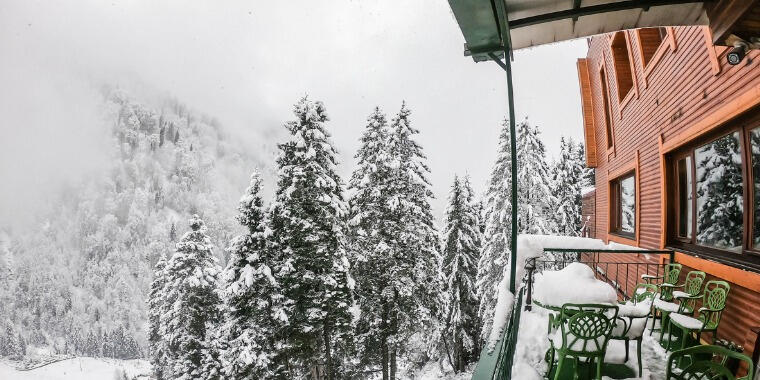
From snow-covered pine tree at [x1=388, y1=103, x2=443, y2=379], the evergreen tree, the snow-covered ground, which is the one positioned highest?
snow-covered pine tree at [x1=388, y1=103, x2=443, y2=379]

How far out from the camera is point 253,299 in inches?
674

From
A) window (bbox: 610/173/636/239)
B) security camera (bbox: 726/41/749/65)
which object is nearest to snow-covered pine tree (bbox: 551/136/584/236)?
window (bbox: 610/173/636/239)

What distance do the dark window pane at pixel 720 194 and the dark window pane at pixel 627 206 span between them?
429 cm

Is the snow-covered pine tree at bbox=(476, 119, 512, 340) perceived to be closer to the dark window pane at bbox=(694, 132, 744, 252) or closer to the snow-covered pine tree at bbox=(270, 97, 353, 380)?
the snow-covered pine tree at bbox=(270, 97, 353, 380)

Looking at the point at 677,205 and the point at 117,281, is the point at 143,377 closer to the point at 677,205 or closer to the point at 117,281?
the point at 677,205

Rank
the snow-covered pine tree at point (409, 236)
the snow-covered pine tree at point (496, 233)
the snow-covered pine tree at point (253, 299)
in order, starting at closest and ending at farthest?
the snow-covered pine tree at point (253, 299)
the snow-covered pine tree at point (409, 236)
the snow-covered pine tree at point (496, 233)

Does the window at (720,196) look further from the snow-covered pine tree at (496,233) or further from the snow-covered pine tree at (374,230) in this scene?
the snow-covered pine tree at (374,230)

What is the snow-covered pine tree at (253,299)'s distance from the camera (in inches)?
652

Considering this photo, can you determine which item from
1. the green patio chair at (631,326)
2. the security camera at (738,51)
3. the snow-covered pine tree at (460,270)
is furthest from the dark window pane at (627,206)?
the snow-covered pine tree at (460,270)

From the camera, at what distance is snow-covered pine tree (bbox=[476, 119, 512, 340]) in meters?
19.9

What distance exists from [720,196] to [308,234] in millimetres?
13771

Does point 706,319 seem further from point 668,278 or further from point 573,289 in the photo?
point 668,278

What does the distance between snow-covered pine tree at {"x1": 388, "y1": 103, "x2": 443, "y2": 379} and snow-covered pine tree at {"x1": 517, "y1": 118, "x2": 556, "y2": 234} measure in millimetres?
5087

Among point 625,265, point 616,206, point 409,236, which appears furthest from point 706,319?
point 409,236
